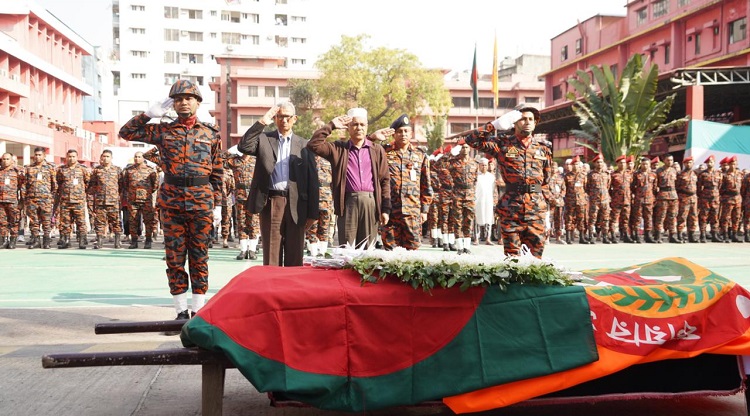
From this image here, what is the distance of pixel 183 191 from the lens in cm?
604

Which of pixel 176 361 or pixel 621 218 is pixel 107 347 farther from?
pixel 621 218

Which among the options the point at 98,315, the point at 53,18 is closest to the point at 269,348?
the point at 98,315

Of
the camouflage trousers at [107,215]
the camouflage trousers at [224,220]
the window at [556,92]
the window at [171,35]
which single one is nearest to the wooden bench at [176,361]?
the camouflage trousers at [224,220]

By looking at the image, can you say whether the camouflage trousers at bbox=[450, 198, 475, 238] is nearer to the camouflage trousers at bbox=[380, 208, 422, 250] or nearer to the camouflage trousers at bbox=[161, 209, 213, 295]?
the camouflage trousers at bbox=[380, 208, 422, 250]

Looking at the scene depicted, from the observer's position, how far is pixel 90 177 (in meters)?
16.6

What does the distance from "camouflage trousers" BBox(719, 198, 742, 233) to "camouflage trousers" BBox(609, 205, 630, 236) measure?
2457 millimetres

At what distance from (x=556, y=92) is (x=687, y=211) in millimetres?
34267

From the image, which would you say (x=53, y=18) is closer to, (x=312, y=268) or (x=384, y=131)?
(x=384, y=131)

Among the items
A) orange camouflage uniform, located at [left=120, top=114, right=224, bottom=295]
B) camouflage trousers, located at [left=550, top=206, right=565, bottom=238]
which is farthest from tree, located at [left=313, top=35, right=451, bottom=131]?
orange camouflage uniform, located at [left=120, top=114, right=224, bottom=295]

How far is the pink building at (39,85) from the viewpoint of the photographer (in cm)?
4231

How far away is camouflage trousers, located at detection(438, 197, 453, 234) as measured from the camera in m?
15.6

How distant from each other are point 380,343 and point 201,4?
89.5m

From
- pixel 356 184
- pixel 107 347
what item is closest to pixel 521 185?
pixel 356 184

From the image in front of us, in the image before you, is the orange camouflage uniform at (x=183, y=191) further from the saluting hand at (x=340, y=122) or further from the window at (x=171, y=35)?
the window at (x=171, y=35)
